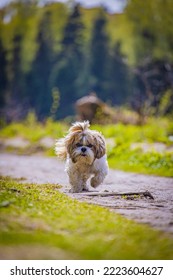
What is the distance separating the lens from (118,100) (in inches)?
999

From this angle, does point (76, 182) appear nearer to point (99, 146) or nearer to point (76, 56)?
point (99, 146)

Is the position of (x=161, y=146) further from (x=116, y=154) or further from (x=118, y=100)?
(x=118, y=100)

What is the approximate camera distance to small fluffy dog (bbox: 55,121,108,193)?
771 centimetres

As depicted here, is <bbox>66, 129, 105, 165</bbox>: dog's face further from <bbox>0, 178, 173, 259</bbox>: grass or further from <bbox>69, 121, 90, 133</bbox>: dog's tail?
<bbox>0, 178, 173, 259</bbox>: grass

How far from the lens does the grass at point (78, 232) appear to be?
464 centimetres

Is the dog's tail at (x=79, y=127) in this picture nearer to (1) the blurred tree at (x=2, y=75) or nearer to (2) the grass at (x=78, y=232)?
(2) the grass at (x=78, y=232)

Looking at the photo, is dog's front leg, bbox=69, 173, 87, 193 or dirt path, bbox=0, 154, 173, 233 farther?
dog's front leg, bbox=69, 173, 87, 193

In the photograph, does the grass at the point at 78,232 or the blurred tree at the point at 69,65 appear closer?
the grass at the point at 78,232

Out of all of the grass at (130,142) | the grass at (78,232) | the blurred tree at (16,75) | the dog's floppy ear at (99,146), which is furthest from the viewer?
the blurred tree at (16,75)

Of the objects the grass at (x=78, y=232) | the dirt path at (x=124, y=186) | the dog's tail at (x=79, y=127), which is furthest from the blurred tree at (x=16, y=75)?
the grass at (x=78, y=232)

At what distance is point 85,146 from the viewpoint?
304 inches

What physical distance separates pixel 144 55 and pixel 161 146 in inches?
469

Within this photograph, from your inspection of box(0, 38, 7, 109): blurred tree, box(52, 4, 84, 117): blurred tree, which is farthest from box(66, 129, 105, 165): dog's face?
box(0, 38, 7, 109): blurred tree

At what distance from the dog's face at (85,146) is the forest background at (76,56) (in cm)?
1521
